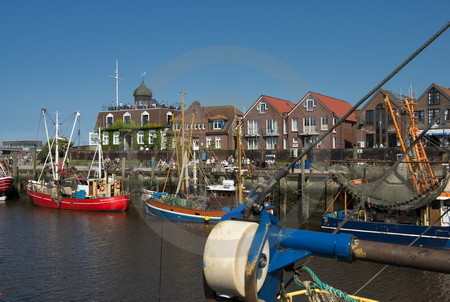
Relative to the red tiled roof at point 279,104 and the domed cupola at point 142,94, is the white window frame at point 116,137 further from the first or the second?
the red tiled roof at point 279,104

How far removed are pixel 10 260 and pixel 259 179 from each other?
85.7 feet

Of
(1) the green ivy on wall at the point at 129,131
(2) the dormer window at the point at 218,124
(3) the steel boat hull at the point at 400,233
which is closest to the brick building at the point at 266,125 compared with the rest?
(2) the dormer window at the point at 218,124

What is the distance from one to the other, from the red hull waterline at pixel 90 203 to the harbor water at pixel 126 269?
810 cm

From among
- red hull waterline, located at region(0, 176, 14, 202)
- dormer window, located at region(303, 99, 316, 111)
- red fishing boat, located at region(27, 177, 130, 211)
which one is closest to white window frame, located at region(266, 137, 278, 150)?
dormer window, located at region(303, 99, 316, 111)

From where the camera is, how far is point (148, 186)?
5878 centimetres

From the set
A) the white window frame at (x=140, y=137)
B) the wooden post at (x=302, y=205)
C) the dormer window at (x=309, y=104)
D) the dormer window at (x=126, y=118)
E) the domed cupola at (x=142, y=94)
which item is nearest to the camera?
the wooden post at (x=302, y=205)

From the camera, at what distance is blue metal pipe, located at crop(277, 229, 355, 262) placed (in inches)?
159

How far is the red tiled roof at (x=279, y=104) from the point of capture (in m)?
76.0

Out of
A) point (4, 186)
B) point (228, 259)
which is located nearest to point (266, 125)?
point (4, 186)

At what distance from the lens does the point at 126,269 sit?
2630cm

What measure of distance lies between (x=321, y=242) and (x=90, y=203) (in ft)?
162

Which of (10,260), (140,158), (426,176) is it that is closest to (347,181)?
(426,176)

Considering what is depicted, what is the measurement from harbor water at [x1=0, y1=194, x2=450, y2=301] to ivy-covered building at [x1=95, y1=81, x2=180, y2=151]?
47.5 m

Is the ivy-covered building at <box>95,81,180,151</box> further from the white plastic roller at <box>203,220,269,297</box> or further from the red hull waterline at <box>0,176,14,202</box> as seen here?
the white plastic roller at <box>203,220,269,297</box>
